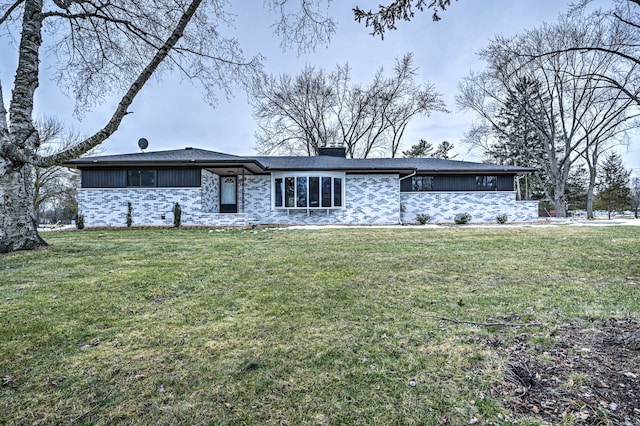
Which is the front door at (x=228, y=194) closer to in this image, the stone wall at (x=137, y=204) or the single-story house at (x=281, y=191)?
the single-story house at (x=281, y=191)

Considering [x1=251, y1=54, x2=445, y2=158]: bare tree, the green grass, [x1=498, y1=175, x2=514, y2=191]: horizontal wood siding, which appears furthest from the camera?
[x1=251, y1=54, x2=445, y2=158]: bare tree

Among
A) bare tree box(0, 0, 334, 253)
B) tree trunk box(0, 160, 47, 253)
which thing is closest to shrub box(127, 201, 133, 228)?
bare tree box(0, 0, 334, 253)

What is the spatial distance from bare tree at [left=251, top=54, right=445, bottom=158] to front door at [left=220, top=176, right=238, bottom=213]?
8.92 meters

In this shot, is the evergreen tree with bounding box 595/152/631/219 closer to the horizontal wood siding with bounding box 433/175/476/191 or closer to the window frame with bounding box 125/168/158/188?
the horizontal wood siding with bounding box 433/175/476/191

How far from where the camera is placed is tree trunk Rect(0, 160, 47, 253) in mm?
6422

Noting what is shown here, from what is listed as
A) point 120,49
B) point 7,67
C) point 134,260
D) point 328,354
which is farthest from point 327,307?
point 7,67

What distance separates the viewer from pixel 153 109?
1128cm

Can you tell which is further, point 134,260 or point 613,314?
point 134,260

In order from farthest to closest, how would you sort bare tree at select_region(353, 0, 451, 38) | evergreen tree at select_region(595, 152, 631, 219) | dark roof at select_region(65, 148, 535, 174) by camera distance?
evergreen tree at select_region(595, 152, 631, 219) < dark roof at select_region(65, 148, 535, 174) < bare tree at select_region(353, 0, 451, 38)

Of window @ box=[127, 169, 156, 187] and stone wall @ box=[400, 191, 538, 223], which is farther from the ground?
window @ box=[127, 169, 156, 187]

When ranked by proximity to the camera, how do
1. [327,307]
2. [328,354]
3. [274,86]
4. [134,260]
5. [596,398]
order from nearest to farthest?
1. [596,398]
2. [328,354]
3. [327,307]
4. [134,260]
5. [274,86]

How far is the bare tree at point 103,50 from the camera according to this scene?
18.7 ft

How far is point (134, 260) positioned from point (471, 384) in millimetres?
5737

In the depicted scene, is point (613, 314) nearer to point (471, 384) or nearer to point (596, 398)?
point (596, 398)
